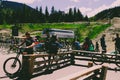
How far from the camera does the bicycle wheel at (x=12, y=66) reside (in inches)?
473

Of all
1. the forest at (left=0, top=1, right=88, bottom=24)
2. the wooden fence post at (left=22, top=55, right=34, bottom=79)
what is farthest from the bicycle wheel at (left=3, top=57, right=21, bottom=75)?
the forest at (left=0, top=1, right=88, bottom=24)

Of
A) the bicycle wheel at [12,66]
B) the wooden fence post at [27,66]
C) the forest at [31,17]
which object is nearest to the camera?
the wooden fence post at [27,66]

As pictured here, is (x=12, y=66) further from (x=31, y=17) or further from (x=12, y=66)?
(x=31, y=17)

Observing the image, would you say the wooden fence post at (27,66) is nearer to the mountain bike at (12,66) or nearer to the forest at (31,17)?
the mountain bike at (12,66)

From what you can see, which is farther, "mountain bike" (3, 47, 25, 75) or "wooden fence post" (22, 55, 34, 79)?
"mountain bike" (3, 47, 25, 75)

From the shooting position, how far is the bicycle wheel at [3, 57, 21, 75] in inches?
473

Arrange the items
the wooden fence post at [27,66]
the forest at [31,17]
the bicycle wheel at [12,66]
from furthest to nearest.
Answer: the forest at [31,17], the bicycle wheel at [12,66], the wooden fence post at [27,66]

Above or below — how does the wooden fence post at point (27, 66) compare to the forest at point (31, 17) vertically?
below

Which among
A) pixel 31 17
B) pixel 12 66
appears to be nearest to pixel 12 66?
pixel 12 66

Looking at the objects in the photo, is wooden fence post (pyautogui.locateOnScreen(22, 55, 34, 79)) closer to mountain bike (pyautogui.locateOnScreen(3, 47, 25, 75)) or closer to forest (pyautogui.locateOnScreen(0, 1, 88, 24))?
mountain bike (pyautogui.locateOnScreen(3, 47, 25, 75))

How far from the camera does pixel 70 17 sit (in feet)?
536

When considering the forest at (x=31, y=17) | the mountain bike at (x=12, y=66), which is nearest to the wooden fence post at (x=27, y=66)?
the mountain bike at (x=12, y=66)

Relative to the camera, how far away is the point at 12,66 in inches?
472

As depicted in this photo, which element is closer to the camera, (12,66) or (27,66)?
(27,66)
